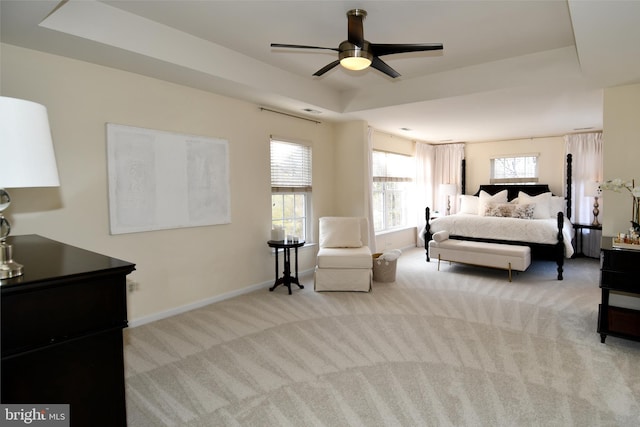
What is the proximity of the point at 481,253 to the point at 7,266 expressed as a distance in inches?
203

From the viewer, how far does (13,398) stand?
3.71 feet

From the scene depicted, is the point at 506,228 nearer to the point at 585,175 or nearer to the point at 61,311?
the point at 585,175

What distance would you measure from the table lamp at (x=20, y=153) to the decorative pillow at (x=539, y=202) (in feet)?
22.6

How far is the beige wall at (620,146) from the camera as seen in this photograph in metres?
3.46

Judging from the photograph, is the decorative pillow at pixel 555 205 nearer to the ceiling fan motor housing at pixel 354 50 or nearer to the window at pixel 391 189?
the window at pixel 391 189

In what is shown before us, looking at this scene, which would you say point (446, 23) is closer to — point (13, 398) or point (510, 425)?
point (510, 425)

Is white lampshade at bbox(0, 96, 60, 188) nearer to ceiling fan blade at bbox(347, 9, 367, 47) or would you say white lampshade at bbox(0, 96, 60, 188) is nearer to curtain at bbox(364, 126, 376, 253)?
ceiling fan blade at bbox(347, 9, 367, 47)

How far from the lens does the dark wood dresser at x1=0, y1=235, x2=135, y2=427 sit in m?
1.12

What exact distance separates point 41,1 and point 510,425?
141 inches

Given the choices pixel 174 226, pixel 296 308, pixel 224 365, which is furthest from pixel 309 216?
pixel 224 365

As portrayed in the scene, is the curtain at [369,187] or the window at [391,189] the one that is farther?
the window at [391,189]

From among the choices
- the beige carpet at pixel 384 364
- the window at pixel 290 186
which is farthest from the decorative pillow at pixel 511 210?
the window at pixel 290 186

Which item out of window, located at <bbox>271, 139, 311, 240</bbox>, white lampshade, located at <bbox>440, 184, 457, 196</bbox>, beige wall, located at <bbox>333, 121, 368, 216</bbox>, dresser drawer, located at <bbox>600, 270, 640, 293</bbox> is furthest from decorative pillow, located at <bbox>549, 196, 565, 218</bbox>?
window, located at <bbox>271, 139, 311, 240</bbox>

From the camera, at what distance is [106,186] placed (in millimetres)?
3137
